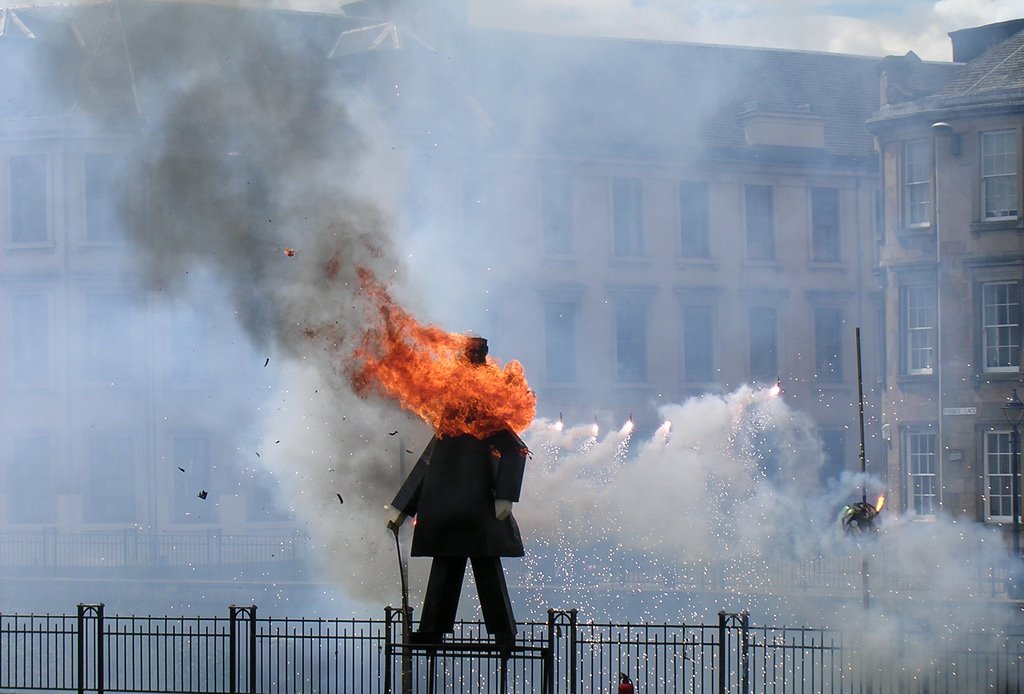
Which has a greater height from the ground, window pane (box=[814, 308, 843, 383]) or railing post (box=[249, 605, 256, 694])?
window pane (box=[814, 308, 843, 383])

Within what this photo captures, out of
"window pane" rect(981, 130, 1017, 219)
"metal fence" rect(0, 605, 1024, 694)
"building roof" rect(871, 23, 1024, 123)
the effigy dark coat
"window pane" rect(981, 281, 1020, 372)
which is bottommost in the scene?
"metal fence" rect(0, 605, 1024, 694)

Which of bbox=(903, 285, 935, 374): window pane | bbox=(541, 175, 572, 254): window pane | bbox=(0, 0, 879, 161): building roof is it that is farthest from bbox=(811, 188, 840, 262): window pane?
bbox=(903, 285, 935, 374): window pane

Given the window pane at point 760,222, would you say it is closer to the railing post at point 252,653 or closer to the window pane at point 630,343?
the window pane at point 630,343

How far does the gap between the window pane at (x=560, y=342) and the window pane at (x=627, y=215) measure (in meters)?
2.65

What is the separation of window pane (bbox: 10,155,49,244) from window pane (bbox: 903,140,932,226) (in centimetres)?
2162

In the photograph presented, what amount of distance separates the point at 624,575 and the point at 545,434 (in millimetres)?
5438

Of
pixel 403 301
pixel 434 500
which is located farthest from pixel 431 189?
pixel 434 500

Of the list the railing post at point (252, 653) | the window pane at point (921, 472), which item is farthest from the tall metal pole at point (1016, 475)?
the railing post at point (252, 653)

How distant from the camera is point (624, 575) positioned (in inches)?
1221

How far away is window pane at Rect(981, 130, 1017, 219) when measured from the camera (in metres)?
35.2

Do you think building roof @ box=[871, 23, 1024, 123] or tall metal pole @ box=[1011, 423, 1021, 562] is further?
building roof @ box=[871, 23, 1024, 123]

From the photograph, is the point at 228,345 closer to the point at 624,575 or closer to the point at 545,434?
the point at 545,434

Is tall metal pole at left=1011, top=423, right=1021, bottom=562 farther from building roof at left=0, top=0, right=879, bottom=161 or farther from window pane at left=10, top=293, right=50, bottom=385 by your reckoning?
window pane at left=10, top=293, right=50, bottom=385

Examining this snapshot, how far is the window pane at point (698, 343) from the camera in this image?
4600 centimetres
